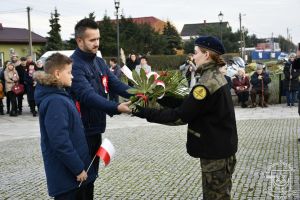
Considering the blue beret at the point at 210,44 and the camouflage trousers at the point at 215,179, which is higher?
the blue beret at the point at 210,44

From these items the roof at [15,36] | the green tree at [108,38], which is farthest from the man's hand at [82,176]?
the roof at [15,36]

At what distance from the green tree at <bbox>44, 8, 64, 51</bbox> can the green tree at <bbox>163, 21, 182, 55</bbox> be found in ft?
50.9

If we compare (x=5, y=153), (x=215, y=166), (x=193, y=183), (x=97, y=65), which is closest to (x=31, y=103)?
(x=5, y=153)

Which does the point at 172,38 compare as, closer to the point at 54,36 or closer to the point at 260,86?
the point at 54,36

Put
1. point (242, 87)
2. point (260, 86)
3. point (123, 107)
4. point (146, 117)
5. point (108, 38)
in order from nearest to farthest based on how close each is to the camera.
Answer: point (146, 117) → point (123, 107) → point (260, 86) → point (242, 87) → point (108, 38)

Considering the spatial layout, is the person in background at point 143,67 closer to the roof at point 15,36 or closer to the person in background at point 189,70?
the person in background at point 189,70

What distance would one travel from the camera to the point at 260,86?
669 inches

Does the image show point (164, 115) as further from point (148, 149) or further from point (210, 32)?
point (210, 32)

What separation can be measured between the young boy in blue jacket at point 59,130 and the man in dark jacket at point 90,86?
293 millimetres

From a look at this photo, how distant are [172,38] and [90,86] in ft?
200

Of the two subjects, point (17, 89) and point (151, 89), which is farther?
point (17, 89)

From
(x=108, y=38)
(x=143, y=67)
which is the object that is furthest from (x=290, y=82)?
(x=108, y=38)

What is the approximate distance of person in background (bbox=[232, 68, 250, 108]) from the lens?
1712cm

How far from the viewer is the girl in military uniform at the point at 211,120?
12.3 ft
